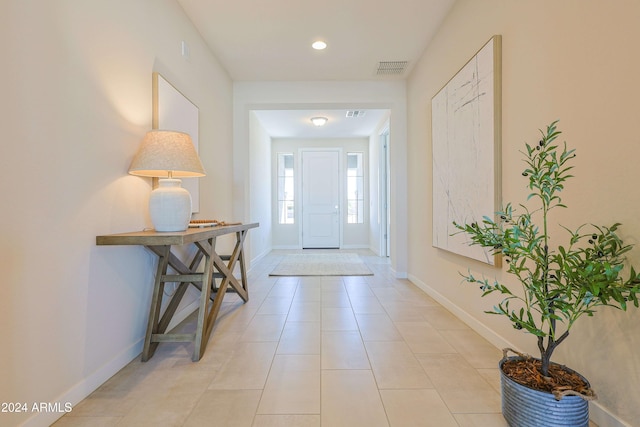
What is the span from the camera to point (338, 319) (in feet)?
8.66

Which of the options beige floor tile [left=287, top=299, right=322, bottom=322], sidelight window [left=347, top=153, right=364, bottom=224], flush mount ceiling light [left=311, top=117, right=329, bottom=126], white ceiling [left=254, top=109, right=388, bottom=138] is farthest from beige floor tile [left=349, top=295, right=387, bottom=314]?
sidelight window [left=347, top=153, right=364, bottom=224]

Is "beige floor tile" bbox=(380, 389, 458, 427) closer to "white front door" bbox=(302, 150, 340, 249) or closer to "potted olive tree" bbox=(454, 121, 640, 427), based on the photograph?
"potted olive tree" bbox=(454, 121, 640, 427)

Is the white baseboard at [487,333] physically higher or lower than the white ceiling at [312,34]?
lower

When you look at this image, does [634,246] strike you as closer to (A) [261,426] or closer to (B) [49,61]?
(A) [261,426]

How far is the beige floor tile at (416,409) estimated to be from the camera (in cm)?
135

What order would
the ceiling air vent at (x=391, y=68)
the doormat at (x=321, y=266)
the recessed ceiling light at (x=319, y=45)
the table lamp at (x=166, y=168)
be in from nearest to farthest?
the table lamp at (x=166, y=168) → the recessed ceiling light at (x=319, y=45) → the ceiling air vent at (x=391, y=68) → the doormat at (x=321, y=266)

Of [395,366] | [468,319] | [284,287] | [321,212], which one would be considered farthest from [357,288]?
[321,212]

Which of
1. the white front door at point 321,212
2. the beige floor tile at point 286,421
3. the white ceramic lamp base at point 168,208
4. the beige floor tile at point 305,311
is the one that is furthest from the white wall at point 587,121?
the white front door at point 321,212

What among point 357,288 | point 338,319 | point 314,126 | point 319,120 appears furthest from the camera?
point 314,126

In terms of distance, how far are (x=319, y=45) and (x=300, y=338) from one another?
9.05 feet

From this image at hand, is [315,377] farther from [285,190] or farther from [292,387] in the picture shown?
[285,190]

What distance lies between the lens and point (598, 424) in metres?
1.31

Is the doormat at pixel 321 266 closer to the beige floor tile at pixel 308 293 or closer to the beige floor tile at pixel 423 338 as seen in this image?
the beige floor tile at pixel 308 293

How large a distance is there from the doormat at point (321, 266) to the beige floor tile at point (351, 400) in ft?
8.95
